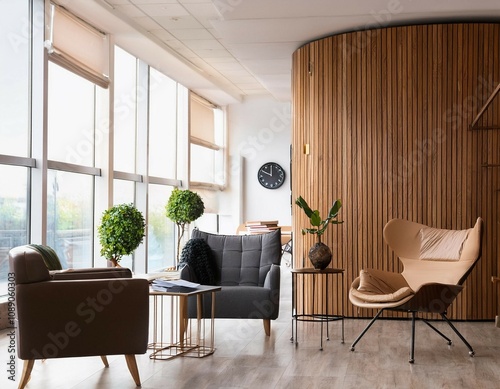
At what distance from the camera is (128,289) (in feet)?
14.4

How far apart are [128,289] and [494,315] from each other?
430 cm

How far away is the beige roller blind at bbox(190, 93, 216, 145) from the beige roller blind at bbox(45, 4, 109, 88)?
438cm

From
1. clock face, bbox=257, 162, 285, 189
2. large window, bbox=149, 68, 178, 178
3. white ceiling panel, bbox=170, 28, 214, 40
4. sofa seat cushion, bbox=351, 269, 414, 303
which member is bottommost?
sofa seat cushion, bbox=351, 269, 414, 303

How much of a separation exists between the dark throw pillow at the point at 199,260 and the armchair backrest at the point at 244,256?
128 millimetres

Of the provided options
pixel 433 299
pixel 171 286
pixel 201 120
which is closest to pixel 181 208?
pixel 201 120

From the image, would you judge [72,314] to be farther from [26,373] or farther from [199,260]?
[199,260]

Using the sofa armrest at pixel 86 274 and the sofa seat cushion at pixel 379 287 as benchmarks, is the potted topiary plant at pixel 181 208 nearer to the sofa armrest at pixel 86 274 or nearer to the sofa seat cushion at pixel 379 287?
the sofa seat cushion at pixel 379 287

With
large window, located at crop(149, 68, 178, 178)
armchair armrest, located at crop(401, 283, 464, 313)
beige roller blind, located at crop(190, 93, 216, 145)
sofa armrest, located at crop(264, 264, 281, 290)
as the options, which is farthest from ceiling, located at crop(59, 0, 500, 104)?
armchair armrest, located at crop(401, 283, 464, 313)

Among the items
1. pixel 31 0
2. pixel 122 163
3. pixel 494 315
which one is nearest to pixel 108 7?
pixel 31 0

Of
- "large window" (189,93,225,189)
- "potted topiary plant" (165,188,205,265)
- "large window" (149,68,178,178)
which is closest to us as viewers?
"potted topiary plant" (165,188,205,265)

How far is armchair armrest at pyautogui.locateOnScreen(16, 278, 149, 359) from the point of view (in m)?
4.24

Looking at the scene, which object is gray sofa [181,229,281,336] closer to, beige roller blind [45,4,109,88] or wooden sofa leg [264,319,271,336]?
wooden sofa leg [264,319,271,336]

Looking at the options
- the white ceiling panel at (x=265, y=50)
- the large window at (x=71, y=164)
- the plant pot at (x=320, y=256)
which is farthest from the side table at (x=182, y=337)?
the white ceiling panel at (x=265, y=50)

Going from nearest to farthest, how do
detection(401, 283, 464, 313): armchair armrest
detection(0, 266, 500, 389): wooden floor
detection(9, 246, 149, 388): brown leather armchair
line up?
detection(9, 246, 149, 388): brown leather armchair → detection(0, 266, 500, 389): wooden floor → detection(401, 283, 464, 313): armchair armrest
